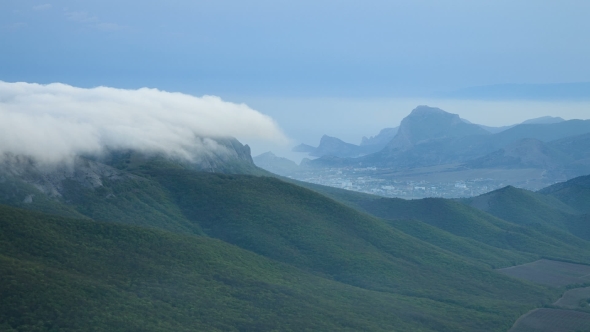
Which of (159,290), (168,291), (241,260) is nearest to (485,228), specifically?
(241,260)

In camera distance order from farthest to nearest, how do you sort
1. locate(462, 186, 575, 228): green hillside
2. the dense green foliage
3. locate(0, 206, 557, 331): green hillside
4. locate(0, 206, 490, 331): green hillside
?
locate(462, 186, 575, 228): green hillside < the dense green foliage < locate(0, 206, 557, 331): green hillside < locate(0, 206, 490, 331): green hillside

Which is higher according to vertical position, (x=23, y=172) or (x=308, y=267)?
(x=23, y=172)

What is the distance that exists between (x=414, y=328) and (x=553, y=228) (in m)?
99.5

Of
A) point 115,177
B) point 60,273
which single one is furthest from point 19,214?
point 115,177

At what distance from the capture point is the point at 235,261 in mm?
93812

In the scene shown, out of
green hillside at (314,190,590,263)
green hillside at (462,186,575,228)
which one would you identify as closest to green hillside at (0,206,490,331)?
green hillside at (314,190,590,263)

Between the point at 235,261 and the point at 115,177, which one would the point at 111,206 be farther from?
the point at 235,261

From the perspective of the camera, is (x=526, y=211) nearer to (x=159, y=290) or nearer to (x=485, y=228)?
(x=485, y=228)

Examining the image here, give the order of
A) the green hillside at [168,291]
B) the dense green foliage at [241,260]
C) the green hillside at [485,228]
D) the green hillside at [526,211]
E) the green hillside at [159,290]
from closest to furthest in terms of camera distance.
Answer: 1. the green hillside at [159,290]
2. the green hillside at [168,291]
3. the dense green foliage at [241,260]
4. the green hillside at [485,228]
5. the green hillside at [526,211]

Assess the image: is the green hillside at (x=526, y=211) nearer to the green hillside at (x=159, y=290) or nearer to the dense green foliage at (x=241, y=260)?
the dense green foliage at (x=241, y=260)

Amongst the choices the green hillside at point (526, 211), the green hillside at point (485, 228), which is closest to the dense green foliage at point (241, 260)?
the green hillside at point (485, 228)

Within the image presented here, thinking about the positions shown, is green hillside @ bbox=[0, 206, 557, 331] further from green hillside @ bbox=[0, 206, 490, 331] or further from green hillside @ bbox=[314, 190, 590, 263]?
green hillside @ bbox=[314, 190, 590, 263]

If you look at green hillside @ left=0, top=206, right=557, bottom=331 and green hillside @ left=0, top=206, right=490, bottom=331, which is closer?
green hillside @ left=0, top=206, right=490, bottom=331

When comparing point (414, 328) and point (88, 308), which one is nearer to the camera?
point (88, 308)
